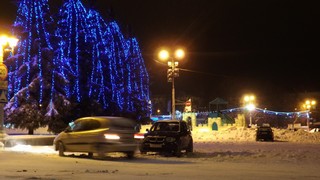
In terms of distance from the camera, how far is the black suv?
20438 millimetres

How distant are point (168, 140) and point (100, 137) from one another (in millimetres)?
3522

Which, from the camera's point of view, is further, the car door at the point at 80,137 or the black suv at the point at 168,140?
the black suv at the point at 168,140

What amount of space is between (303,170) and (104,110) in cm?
3881

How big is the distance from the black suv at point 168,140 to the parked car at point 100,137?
1.53 m

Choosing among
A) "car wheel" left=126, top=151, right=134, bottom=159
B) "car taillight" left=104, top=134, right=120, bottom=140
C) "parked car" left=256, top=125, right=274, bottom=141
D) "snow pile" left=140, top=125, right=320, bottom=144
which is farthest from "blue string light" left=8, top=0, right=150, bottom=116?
"car taillight" left=104, top=134, right=120, bottom=140

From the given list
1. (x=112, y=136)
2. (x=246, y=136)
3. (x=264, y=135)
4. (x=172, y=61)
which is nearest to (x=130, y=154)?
(x=112, y=136)

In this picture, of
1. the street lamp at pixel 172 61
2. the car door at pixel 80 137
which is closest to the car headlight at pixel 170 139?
the car door at pixel 80 137

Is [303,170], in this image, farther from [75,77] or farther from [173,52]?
[75,77]

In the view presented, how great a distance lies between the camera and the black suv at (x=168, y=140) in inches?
805

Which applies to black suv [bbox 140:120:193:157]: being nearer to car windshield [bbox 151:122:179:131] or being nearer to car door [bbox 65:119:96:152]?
car windshield [bbox 151:122:179:131]

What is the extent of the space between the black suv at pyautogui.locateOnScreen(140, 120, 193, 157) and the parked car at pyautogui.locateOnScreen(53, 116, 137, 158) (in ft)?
5.01

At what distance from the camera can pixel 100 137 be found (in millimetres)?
18312

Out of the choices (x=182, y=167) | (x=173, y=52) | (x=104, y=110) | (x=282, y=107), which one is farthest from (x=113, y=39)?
(x=282, y=107)

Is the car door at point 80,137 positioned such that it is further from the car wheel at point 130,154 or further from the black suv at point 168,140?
the black suv at point 168,140
